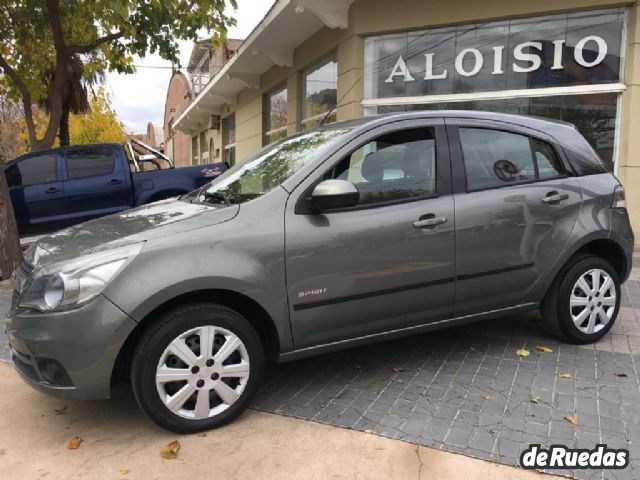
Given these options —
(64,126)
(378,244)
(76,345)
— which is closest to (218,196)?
(378,244)

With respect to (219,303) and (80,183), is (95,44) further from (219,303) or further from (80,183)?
(219,303)

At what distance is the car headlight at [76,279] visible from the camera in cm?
272

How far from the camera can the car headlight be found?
272cm

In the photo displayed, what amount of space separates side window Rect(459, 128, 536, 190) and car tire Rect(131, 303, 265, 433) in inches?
72.5

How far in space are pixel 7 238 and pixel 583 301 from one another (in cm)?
687

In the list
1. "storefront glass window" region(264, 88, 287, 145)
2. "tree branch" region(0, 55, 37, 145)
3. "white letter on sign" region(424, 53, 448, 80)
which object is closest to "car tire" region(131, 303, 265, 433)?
"tree branch" region(0, 55, 37, 145)

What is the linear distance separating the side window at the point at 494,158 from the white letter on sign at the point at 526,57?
17.6ft

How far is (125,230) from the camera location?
313 centimetres

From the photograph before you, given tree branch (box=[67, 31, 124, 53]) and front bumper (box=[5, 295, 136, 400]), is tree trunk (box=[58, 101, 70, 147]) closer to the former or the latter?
tree branch (box=[67, 31, 124, 53])

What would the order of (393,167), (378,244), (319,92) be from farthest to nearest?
(319,92)
(393,167)
(378,244)

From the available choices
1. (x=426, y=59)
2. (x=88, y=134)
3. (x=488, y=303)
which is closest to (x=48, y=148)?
(x=426, y=59)

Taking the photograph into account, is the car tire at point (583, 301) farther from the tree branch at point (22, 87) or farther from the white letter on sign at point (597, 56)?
the tree branch at point (22, 87)

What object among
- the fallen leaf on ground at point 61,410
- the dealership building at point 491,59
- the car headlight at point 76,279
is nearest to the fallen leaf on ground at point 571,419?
the car headlight at point 76,279

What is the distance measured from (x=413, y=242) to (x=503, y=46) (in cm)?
659
